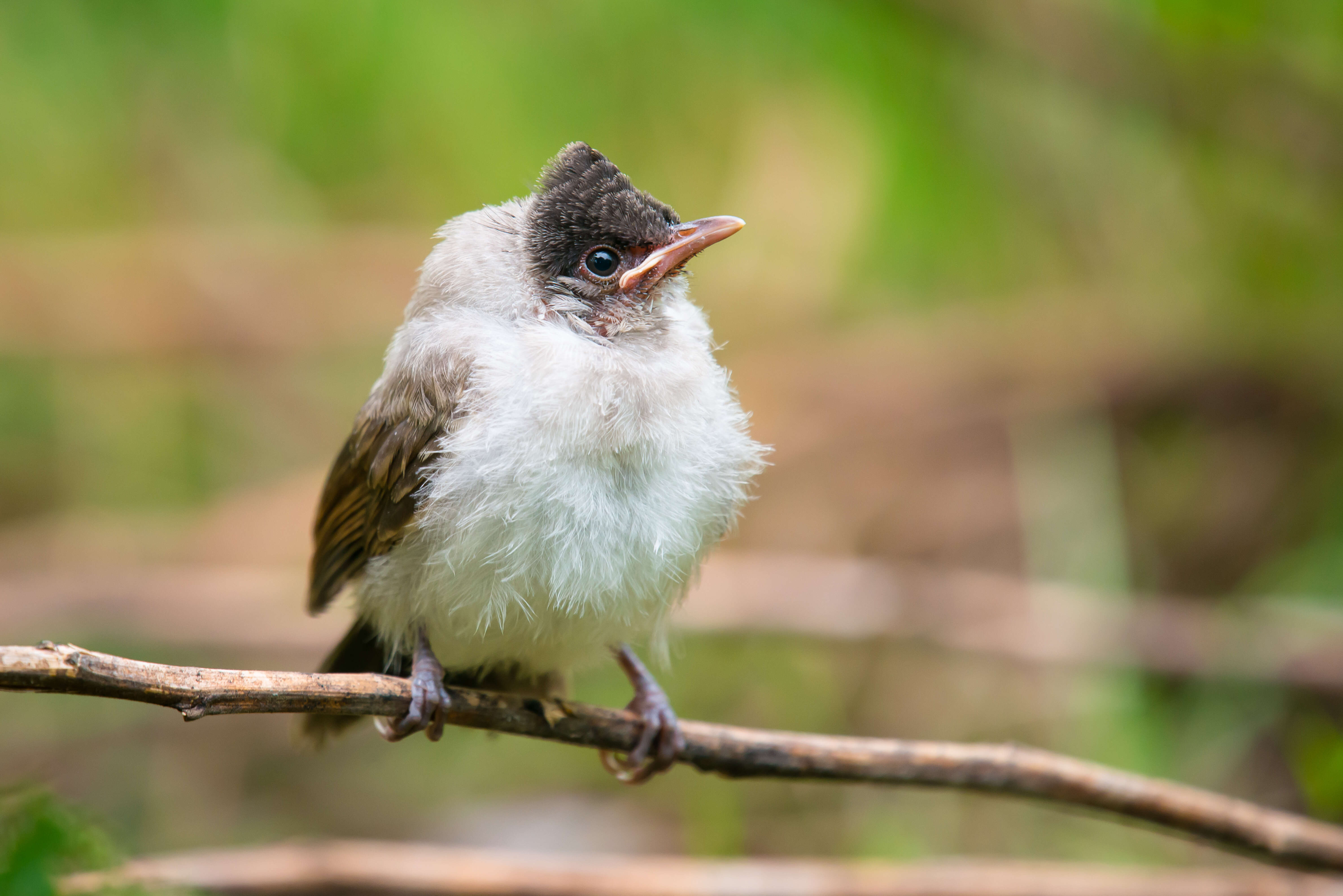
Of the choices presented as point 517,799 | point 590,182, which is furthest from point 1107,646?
point 590,182

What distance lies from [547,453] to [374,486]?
1.79 ft

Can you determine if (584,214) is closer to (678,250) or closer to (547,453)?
(678,250)

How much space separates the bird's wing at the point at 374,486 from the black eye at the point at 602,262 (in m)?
0.44

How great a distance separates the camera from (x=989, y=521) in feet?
18.5

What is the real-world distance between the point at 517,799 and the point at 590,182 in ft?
9.08

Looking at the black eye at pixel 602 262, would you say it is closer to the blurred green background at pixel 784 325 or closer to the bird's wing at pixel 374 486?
the bird's wing at pixel 374 486

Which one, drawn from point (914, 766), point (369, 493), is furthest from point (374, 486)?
point (914, 766)

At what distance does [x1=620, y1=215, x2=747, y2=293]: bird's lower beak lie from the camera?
7.89 ft

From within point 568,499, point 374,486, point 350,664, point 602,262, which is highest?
point 602,262

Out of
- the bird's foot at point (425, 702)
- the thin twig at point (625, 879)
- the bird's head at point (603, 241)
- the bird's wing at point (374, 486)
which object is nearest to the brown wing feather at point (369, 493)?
the bird's wing at point (374, 486)

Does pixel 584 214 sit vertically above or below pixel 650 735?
above

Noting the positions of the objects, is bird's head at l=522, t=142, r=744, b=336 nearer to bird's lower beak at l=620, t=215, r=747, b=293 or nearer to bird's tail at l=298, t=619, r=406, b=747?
bird's lower beak at l=620, t=215, r=747, b=293

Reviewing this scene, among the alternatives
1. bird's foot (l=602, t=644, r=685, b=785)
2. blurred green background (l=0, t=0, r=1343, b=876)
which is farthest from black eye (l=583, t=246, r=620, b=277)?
blurred green background (l=0, t=0, r=1343, b=876)

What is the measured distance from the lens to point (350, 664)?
2.93 metres
